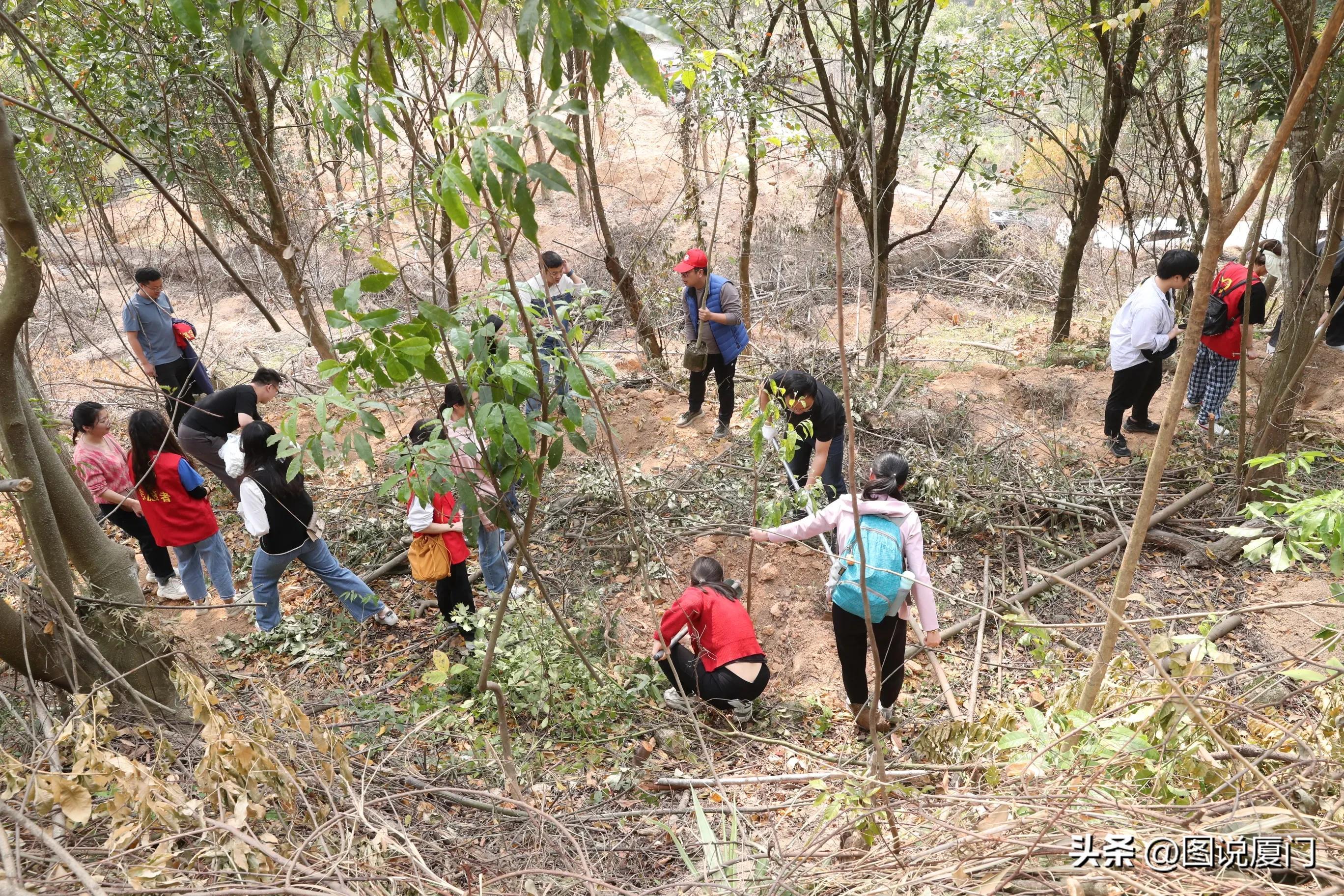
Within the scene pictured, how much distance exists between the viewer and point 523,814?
122 inches

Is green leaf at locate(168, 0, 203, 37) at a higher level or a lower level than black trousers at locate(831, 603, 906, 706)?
higher

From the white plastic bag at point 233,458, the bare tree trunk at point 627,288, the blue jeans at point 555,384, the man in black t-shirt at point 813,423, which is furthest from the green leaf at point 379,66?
the bare tree trunk at point 627,288

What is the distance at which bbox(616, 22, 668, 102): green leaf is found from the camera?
1.83 metres

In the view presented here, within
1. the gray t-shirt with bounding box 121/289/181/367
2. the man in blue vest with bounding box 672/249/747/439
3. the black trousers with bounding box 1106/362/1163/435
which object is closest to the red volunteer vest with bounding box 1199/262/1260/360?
the black trousers with bounding box 1106/362/1163/435

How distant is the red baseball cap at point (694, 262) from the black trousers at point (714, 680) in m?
3.10

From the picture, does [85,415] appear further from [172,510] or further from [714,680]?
[714,680]

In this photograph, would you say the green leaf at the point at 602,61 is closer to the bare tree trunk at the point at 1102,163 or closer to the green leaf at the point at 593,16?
the green leaf at the point at 593,16

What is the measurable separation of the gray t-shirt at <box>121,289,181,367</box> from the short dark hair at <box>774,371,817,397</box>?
4.87 meters

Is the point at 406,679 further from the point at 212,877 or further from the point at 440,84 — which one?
the point at 440,84

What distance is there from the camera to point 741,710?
13.4 ft

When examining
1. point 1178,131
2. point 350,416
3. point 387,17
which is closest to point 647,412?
point 350,416

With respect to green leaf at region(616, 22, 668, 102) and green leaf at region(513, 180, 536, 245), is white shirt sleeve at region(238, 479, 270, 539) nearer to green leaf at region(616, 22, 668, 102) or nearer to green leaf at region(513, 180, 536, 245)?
green leaf at region(513, 180, 536, 245)

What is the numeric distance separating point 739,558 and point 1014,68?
5.38 metres

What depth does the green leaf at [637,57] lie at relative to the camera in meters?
1.83
